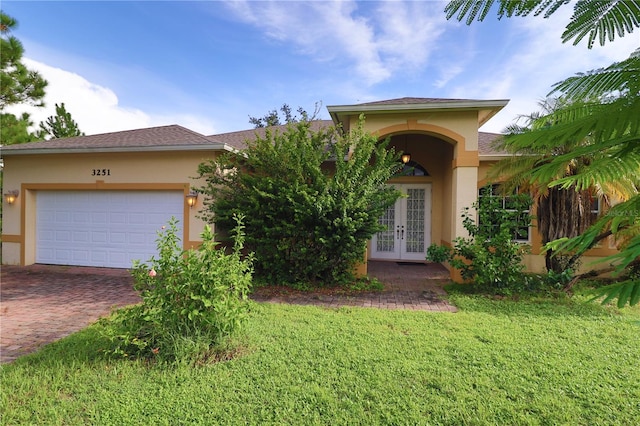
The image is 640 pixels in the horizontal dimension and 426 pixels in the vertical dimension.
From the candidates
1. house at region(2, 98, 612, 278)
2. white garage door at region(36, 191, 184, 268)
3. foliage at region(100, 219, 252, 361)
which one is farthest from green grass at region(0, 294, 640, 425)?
white garage door at region(36, 191, 184, 268)

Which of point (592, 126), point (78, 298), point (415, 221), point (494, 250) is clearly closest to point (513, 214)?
point (494, 250)

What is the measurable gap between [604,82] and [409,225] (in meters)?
10.3

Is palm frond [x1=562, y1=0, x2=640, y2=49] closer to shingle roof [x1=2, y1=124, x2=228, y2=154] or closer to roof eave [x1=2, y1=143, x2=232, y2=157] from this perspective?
roof eave [x1=2, y1=143, x2=232, y2=157]

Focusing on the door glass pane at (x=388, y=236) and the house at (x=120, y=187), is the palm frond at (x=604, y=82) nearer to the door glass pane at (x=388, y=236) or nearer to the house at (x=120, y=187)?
the house at (x=120, y=187)

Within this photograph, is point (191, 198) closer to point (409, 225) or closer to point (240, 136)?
point (240, 136)

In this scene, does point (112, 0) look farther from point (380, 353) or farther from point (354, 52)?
point (380, 353)

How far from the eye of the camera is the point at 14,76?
816 cm

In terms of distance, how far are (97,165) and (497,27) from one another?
11004 millimetres

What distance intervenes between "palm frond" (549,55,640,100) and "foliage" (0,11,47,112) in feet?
36.3

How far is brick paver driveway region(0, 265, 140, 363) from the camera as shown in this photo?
463 cm

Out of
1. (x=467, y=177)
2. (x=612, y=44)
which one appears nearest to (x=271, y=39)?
(x=467, y=177)

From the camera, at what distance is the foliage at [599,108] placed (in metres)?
1.03

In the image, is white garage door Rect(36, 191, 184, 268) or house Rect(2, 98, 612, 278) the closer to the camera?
house Rect(2, 98, 612, 278)

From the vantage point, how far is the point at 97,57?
34.4 feet
